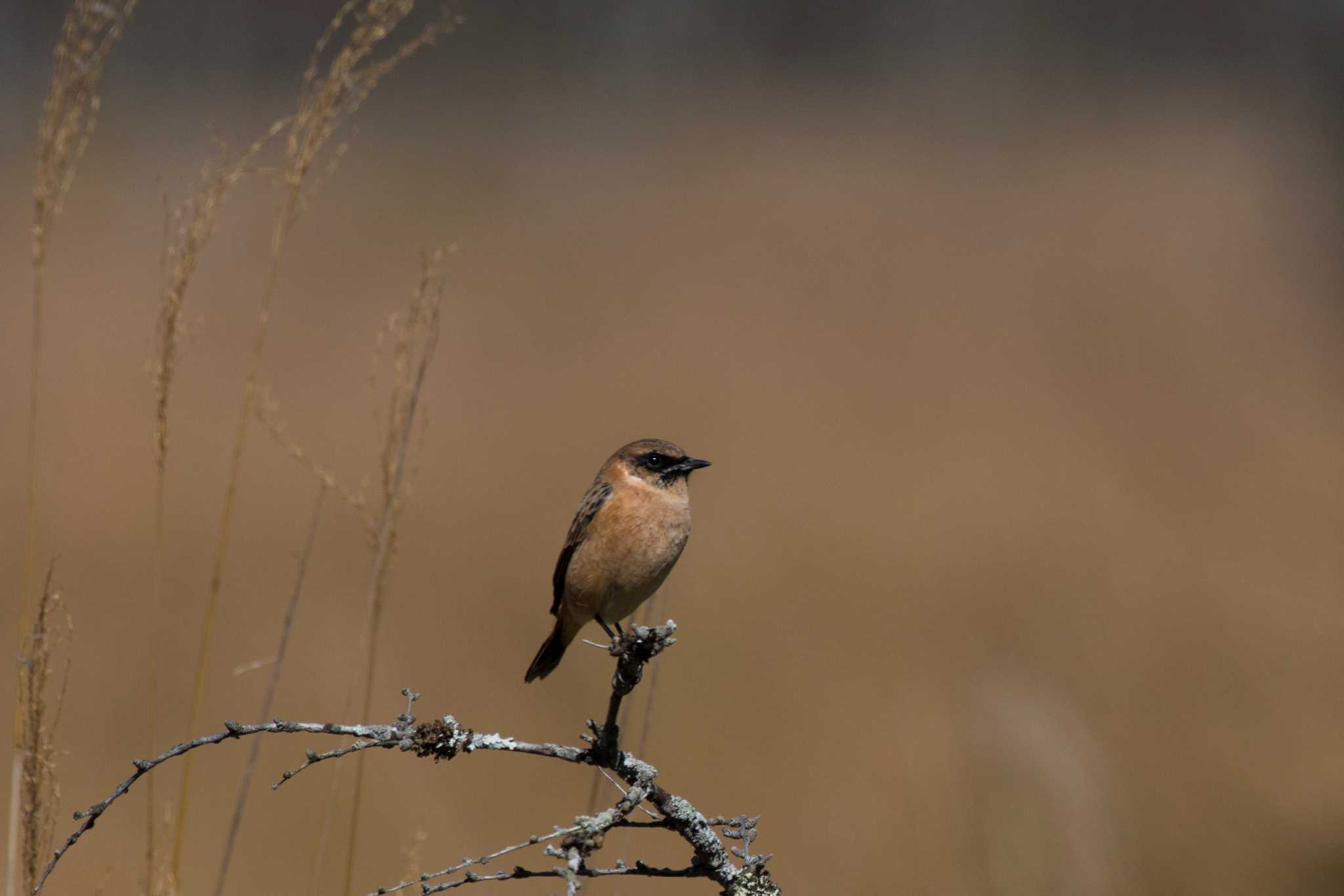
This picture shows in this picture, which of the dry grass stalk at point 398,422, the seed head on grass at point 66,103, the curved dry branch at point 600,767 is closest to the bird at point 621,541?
the dry grass stalk at point 398,422

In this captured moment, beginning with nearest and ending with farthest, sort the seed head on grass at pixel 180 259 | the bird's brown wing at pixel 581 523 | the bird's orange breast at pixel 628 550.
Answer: the seed head on grass at pixel 180 259
the bird's orange breast at pixel 628 550
the bird's brown wing at pixel 581 523

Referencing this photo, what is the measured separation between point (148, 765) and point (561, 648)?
1.38 metres

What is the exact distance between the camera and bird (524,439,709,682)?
8.41 ft

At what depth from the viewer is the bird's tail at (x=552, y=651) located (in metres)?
2.75

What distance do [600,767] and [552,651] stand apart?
3.59 feet

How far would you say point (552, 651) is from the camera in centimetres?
280

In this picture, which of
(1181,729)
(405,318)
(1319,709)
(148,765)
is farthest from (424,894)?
(1319,709)

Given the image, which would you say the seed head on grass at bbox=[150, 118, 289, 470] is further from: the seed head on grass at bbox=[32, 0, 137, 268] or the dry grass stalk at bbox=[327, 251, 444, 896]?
the dry grass stalk at bbox=[327, 251, 444, 896]

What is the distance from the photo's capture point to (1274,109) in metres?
10.6

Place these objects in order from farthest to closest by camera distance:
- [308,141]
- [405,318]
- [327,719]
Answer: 1. [327,719]
2. [405,318]
3. [308,141]

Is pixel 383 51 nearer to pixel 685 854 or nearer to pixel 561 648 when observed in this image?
pixel 685 854

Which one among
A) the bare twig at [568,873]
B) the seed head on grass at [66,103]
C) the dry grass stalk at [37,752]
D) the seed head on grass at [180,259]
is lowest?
the bare twig at [568,873]

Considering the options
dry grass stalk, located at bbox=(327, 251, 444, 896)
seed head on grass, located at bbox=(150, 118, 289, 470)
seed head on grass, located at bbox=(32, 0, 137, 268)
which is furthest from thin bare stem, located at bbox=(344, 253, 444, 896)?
seed head on grass, located at bbox=(32, 0, 137, 268)

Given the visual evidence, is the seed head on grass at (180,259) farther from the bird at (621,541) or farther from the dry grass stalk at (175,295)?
the bird at (621,541)
